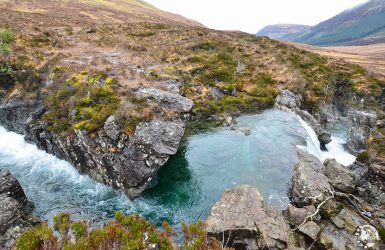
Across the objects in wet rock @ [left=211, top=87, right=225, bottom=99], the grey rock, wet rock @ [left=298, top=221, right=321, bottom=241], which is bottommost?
wet rock @ [left=298, top=221, right=321, bottom=241]

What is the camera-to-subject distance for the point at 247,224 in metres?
15.2

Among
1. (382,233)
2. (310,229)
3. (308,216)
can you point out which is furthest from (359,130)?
(310,229)

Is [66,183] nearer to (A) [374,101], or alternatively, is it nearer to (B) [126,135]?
(B) [126,135]

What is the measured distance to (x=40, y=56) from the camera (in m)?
40.0

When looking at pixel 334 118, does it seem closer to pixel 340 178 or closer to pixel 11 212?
pixel 340 178

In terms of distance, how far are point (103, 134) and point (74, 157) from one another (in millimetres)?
4210

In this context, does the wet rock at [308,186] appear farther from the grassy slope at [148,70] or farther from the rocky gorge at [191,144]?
the grassy slope at [148,70]

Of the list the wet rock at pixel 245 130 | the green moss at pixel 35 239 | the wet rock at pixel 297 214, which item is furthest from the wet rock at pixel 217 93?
the green moss at pixel 35 239

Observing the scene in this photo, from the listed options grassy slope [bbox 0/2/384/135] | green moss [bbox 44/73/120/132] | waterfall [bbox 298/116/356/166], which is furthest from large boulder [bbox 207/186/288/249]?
green moss [bbox 44/73/120/132]

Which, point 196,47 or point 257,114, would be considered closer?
point 257,114

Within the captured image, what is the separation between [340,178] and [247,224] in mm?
9593

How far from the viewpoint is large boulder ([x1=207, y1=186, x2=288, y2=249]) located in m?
14.7

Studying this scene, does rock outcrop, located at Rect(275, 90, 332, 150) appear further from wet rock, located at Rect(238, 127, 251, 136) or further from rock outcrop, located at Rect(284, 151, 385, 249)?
rock outcrop, located at Rect(284, 151, 385, 249)

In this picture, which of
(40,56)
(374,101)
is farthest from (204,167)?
(374,101)
